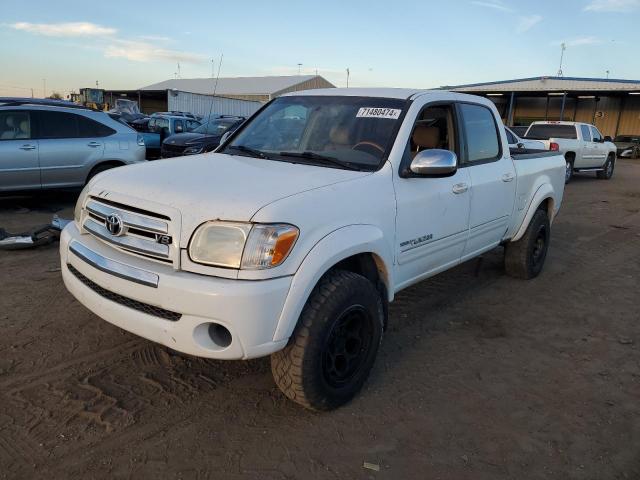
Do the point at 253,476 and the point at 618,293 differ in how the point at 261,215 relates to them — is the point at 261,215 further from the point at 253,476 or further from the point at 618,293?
the point at 618,293

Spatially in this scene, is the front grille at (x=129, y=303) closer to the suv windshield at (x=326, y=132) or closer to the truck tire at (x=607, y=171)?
the suv windshield at (x=326, y=132)

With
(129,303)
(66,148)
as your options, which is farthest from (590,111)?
(129,303)

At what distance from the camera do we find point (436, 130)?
13.7ft

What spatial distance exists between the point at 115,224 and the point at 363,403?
1.76m

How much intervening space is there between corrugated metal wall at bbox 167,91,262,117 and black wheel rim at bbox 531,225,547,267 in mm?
37358

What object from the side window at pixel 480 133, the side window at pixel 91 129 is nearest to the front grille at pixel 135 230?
the side window at pixel 480 133

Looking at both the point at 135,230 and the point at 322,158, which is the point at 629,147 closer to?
the point at 322,158

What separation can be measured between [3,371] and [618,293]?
543 cm

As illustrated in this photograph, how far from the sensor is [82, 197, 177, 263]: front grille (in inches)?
107

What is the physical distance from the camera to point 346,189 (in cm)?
305

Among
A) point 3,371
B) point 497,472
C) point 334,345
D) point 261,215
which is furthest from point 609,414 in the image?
point 3,371

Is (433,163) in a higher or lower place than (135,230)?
higher

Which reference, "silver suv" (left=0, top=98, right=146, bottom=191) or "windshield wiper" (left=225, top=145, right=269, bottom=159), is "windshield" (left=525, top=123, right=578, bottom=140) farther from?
"windshield wiper" (left=225, top=145, right=269, bottom=159)

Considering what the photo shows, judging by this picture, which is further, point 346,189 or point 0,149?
point 0,149
